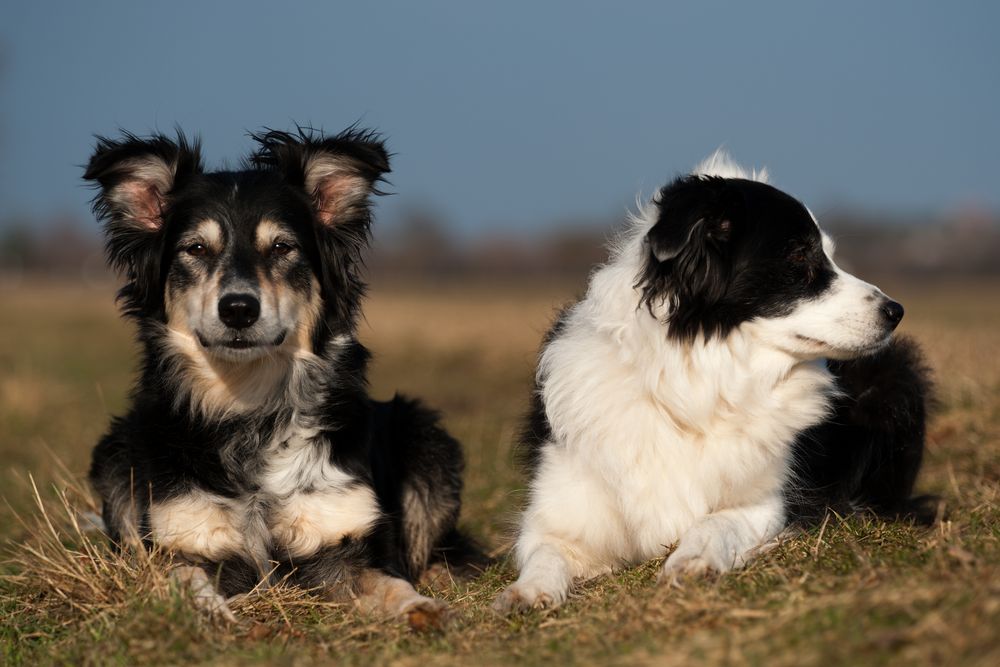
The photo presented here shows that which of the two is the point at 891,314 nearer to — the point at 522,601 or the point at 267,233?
the point at 522,601

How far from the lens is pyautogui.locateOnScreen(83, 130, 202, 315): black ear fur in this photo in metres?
5.03

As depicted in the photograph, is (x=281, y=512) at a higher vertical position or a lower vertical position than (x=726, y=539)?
lower

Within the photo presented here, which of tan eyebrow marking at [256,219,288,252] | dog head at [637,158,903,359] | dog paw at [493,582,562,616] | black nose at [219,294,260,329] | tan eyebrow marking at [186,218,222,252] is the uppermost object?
dog head at [637,158,903,359]

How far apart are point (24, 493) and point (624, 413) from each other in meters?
5.89

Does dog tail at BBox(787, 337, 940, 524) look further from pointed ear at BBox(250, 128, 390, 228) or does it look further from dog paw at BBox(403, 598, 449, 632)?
pointed ear at BBox(250, 128, 390, 228)

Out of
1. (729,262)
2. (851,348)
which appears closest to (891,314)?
(851,348)

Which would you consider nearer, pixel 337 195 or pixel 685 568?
pixel 685 568

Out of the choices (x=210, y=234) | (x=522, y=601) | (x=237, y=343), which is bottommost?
(x=522, y=601)

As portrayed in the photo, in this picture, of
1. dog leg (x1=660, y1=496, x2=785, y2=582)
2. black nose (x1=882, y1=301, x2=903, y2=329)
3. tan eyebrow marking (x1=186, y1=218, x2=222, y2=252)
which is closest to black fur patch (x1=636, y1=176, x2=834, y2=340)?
black nose (x1=882, y1=301, x2=903, y2=329)

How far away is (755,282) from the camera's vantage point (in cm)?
452

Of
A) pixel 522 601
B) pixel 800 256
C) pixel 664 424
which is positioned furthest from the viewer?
pixel 664 424

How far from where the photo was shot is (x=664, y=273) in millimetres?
4512

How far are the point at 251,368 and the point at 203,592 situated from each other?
1.22m

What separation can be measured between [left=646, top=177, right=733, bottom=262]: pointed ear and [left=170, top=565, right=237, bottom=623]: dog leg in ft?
8.08
